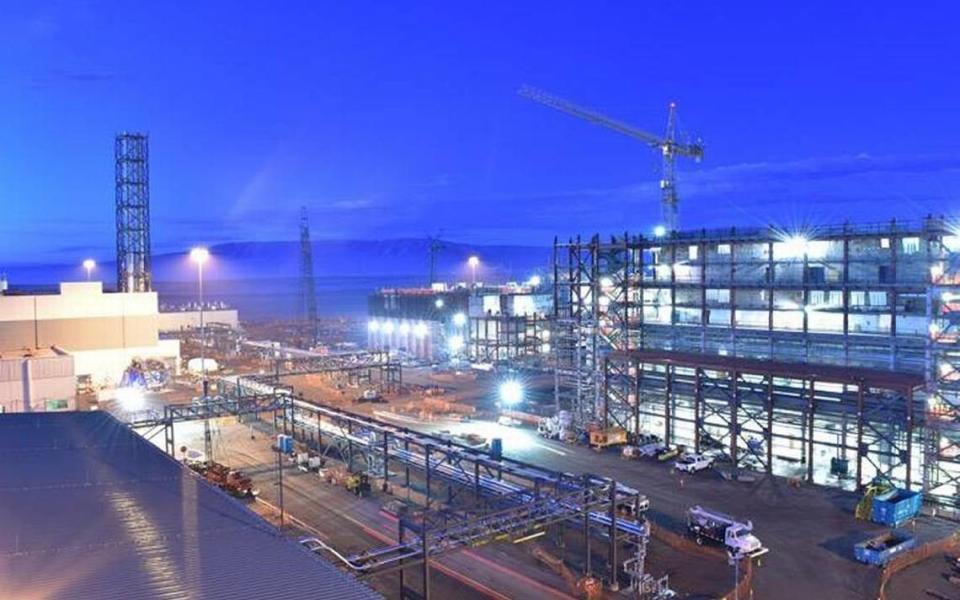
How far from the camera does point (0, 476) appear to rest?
23.6 metres

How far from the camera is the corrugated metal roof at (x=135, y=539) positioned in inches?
571

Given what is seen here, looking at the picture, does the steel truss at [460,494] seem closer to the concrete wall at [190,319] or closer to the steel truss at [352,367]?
the steel truss at [352,367]

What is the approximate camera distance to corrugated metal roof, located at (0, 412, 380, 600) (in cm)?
1452

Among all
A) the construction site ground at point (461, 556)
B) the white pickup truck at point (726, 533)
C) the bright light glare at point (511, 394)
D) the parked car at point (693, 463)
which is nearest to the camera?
the construction site ground at point (461, 556)

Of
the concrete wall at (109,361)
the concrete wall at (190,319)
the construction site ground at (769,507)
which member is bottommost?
the construction site ground at (769,507)

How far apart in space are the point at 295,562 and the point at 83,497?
27.5 ft

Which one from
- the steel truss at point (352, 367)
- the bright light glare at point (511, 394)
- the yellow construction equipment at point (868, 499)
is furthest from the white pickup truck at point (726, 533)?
the steel truss at point (352, 367)

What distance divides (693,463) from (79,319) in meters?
49.8

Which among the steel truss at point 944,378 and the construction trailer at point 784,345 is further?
the construction trailer at point 784,345

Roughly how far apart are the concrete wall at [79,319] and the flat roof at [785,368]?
4175 cm

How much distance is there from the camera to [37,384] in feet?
152

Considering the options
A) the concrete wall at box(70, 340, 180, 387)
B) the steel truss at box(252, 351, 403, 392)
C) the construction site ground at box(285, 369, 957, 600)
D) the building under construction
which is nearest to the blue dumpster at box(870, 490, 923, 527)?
the construction site ground at box(285, 369, 957, 600)

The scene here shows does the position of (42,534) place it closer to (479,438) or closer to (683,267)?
(479,438)

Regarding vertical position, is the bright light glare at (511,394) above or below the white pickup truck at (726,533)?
above
